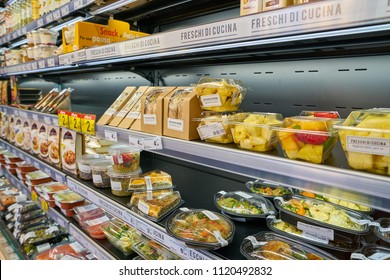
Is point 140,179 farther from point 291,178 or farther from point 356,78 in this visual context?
point 356,78

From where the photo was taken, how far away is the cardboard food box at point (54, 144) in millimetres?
2051

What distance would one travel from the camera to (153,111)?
1.17 m

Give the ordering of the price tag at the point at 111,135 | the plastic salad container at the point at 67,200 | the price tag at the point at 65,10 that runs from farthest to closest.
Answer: the plastic salad container at the point at 67,200 → the price tag at the point at 65,10 → the price tag at the point at 111,135

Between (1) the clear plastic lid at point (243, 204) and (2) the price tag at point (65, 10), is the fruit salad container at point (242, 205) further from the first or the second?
(2) the price tag at point (65, 10)

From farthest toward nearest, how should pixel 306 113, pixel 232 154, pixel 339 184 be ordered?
pixel 306 113, pixel 232 154, pixel 339 184

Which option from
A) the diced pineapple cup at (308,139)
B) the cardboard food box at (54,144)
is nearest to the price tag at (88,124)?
the cardboard food box at (54,144)

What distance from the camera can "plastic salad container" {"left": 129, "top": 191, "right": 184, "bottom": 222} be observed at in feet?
4.08

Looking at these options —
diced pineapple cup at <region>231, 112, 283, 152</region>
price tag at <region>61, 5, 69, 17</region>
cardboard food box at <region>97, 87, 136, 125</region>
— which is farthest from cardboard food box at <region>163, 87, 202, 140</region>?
price tag at <region>61, 5, 69, 17</region>

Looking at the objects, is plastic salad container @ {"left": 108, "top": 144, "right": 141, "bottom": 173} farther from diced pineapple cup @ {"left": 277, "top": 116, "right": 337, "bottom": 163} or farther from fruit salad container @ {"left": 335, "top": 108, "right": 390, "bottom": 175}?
fruit salad container @ {"left": 335, "top": 108, "right": 390, "bottom": 175}

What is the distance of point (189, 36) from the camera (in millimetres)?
911

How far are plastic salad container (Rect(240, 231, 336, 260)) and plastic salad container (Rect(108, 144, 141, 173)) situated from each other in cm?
85

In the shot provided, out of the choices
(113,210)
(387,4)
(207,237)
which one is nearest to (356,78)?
(387,4)

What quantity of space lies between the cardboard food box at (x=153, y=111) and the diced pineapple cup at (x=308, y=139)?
51 cm
